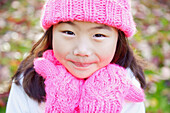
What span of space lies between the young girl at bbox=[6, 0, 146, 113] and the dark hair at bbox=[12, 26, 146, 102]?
0.02 meters

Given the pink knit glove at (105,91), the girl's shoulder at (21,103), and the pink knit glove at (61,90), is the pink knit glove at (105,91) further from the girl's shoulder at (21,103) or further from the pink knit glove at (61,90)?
the girl's shoulder at (21,103)

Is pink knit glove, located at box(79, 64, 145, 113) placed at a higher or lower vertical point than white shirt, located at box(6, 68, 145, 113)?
higher

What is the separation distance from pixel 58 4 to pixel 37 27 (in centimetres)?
210

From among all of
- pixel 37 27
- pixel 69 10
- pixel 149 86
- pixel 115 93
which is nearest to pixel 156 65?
pixel 149 86

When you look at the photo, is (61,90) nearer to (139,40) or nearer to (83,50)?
(83,50)

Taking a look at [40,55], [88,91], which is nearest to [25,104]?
[40,55]

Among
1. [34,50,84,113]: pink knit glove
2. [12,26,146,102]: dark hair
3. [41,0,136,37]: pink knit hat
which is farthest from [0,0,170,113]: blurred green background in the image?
[41,0,136,37]: pink knit hat

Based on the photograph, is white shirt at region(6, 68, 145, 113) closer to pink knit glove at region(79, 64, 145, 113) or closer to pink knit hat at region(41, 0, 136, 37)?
pink knit glove at region(79, 64, 145, 113)

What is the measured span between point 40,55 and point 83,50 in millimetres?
474

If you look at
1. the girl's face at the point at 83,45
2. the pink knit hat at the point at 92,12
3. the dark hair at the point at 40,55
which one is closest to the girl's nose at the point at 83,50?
the girl's face at the point at 83,45

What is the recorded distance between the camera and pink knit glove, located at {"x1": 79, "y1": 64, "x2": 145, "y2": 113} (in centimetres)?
119

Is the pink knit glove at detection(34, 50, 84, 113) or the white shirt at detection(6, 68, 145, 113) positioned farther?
the white shirt at detection(6, 68, 145, 113)

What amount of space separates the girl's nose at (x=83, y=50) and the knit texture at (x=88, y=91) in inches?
5.9

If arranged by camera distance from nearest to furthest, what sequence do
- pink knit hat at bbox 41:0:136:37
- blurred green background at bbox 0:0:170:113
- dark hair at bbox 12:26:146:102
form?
pink knit hat at bbox 41:0:136:37 < dark hair at bbox 12:26:146:102 < blurred green background at bbox 0:0:170:113
